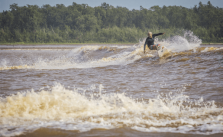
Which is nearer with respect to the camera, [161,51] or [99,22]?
[161,51]

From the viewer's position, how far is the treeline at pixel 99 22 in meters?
65.9

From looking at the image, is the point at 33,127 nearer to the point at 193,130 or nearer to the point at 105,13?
the point at 193,130

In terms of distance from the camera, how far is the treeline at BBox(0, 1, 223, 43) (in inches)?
2596

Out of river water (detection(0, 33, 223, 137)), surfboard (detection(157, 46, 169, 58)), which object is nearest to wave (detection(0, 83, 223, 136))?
river water (detection(0, 33, 223, 137))

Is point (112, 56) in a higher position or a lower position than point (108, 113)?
higher

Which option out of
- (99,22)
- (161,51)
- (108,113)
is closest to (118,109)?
(108,113)

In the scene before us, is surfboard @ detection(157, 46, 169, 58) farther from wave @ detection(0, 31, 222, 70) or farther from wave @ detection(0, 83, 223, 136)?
wave @ detection(0, 83, 223, 136)

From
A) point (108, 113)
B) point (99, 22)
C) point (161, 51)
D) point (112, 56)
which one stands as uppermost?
point (99, 22)

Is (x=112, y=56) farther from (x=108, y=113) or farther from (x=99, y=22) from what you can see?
(x=99, y=22)

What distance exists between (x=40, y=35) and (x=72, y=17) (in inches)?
770

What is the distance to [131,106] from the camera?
5.39 m

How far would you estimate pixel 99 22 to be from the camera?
3285 inches

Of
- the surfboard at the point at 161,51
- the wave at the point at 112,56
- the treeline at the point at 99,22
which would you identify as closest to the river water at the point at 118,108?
the wave at the point at 112,56

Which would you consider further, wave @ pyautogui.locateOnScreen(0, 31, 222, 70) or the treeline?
the treeline
